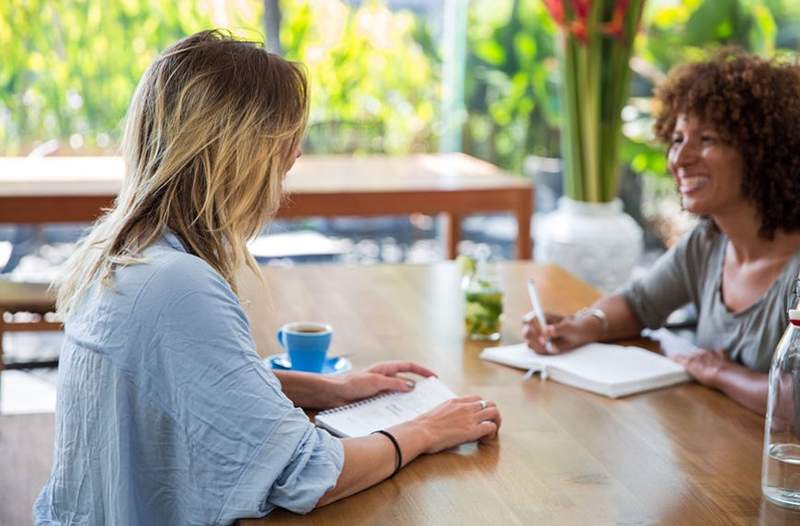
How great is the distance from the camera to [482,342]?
7.07 feet

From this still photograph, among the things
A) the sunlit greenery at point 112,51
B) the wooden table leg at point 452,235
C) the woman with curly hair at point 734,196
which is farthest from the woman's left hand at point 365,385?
the sunlit greenery at point 112,51

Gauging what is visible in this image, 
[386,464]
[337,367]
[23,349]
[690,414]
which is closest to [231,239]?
[386,464]

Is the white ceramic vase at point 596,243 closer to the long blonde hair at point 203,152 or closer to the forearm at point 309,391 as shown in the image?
the forearm at point 309,391

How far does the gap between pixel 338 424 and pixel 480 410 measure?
20cm

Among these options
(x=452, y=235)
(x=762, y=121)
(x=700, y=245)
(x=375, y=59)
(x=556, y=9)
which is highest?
(x=556, y=9)

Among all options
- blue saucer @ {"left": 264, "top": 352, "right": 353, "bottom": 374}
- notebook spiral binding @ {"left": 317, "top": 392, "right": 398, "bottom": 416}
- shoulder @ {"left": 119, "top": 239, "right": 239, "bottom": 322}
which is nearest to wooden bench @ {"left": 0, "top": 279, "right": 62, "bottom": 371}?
blue saucer @ {"left": 264, "top": 352, "right": 353, "bottom": 374}

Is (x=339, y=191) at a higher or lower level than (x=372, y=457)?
lower

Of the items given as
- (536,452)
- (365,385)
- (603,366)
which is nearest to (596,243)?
(603,366)

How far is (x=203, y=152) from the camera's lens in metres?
1.40

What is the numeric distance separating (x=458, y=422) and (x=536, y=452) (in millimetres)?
114

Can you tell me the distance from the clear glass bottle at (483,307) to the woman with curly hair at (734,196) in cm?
11

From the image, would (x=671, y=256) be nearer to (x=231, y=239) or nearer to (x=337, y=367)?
(x=337, y=367)

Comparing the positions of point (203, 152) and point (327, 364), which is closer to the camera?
point (203, 152)

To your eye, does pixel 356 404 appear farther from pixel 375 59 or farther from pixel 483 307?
pixel 375 59
